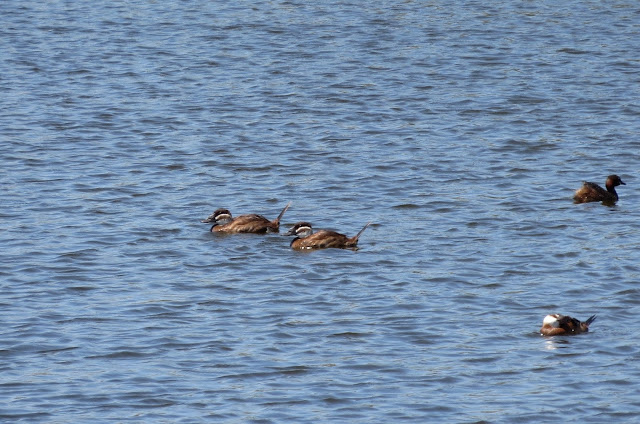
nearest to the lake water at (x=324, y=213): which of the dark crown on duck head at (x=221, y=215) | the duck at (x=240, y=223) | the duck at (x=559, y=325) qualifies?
the duck at (x=559, y=325)

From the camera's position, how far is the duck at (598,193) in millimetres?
17688

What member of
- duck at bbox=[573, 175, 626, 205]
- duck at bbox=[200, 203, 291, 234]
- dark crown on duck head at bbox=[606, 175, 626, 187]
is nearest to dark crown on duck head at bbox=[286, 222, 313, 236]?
duck at bbox=[200, 203, 291, 234]

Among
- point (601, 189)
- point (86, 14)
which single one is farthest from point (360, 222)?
point (86, 14)

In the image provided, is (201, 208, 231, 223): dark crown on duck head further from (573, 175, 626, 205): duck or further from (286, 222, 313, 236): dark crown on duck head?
(573, 175, 626, 205): duck

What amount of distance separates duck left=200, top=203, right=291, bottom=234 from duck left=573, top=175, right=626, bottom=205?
418 cm

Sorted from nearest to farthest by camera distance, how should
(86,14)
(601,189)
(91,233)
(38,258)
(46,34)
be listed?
1. (38,258)
2. (91,233)
3. (601,189)
4. (46,34)
5. (86,14)

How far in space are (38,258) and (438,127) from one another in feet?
28.4

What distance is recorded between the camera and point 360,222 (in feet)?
55.9

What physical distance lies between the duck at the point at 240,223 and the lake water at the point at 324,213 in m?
0.26

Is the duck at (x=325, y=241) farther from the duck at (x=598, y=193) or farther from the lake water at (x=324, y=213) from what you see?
the duck at (x=598, y=193)

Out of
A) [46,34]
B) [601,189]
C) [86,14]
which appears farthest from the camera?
[86,14]

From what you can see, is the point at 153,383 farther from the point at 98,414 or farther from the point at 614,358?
the point at 614,358

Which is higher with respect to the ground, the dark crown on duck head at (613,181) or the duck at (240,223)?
the duck at (240,223)

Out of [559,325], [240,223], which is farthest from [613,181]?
[559,325]
